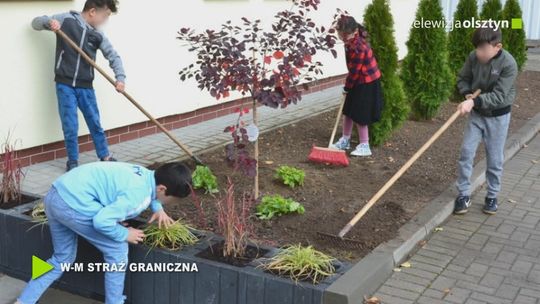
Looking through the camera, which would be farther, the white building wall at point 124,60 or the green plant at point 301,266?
the white building wall at point 124,60

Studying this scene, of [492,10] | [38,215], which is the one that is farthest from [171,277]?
[492,10]

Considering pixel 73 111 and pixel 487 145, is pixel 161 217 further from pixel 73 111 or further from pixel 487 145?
pixel 487 145

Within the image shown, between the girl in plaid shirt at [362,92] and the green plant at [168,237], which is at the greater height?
the girl in plaid shirt at [362,92]

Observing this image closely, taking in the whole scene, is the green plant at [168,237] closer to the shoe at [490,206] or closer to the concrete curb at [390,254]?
the concrete curb at [390,254]

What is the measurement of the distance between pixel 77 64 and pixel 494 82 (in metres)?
3.57

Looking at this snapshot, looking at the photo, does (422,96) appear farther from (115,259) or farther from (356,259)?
(115,259)

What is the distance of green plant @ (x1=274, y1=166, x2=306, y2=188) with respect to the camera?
583 cm

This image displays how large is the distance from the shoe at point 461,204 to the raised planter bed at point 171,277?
2135 mm

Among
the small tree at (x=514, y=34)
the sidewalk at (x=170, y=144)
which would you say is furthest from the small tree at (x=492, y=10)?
the sidewalk at (x=170, y=144)

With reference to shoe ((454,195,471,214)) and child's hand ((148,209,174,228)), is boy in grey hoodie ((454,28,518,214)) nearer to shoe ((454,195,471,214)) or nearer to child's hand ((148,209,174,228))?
shoe ((454,195,471,214))

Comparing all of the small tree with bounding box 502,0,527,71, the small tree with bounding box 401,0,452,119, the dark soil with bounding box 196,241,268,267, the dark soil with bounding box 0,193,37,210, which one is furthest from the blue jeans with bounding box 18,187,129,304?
the small tree with bounding box 502,0,527,71

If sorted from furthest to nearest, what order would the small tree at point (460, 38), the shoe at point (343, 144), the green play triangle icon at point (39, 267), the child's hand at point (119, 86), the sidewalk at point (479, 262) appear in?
the small tree at point (460, 38), the shoe at point (343, 144), the child's hand at point (119, 86), the sidewalk at point (479, 262), the green play triangle icon at point (39, 267)

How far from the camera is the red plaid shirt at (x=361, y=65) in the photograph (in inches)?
269

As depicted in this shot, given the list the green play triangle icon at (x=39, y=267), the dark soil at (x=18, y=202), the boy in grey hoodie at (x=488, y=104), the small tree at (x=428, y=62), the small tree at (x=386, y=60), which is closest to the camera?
the green play triangle icon at (x=39, y=267)
